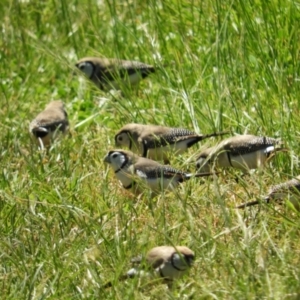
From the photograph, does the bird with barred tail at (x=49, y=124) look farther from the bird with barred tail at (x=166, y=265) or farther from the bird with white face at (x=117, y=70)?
the bird with barred tail at (x=166, y=265)

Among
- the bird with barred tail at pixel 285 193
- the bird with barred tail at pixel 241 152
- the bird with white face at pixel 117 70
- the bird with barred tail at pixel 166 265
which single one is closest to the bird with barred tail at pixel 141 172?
the bird with barred tail at pixel 241 152

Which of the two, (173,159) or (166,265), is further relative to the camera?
(173,159)

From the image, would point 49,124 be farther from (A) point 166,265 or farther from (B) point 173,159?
(A) point 166,265

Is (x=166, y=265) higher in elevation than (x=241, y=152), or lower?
higher

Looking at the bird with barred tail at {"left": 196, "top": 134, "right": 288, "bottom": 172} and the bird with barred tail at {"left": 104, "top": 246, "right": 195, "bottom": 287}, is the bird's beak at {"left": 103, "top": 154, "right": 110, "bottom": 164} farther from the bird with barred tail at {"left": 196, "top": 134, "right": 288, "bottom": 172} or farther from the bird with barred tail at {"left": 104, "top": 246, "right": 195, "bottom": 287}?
the bird with barred tail at {"left": 104, "top": 246, "right": 195, "bottom": 287}

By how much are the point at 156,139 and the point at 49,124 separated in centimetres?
115

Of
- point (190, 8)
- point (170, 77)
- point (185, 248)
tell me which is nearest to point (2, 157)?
point (170, 77)

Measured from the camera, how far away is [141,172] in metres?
7.05

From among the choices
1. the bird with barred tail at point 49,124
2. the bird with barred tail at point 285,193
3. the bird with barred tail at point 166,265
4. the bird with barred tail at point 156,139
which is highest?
the bird with barred tail at point 166,265

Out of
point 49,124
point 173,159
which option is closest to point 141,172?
point 173,159

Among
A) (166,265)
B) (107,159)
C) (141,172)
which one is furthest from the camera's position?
(107,159)

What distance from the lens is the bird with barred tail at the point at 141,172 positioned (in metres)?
6.80

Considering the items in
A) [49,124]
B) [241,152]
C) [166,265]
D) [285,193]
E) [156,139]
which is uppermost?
[166,265]

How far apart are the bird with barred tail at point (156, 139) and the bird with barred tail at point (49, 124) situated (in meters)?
0.70
